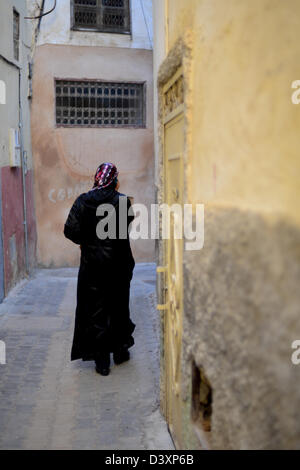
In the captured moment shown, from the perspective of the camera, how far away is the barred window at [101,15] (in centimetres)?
886

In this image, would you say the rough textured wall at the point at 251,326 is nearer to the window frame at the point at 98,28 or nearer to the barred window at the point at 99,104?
the barred window at the point at 99,104

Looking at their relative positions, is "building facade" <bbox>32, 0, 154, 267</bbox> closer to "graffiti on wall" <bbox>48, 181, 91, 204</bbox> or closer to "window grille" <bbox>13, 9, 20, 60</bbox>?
"graffiti on wall" <bbox>48, 181, 91, 204</bbox>

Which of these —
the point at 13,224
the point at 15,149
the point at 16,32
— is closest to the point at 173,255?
the point at 13,224

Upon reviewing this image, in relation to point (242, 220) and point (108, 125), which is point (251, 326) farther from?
point (108, 125)

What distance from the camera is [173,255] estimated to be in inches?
118

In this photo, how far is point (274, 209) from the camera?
4.83ft

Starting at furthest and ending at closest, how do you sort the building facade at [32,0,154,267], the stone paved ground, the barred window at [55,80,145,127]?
the barred window at [55,80,145,127], the building facade at [32,0,154,267], the stone paved ground

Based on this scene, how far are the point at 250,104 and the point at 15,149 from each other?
6.21 m

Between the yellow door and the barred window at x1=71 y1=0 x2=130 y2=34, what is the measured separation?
6.36 metres

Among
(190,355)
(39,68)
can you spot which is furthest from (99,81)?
(190,355)

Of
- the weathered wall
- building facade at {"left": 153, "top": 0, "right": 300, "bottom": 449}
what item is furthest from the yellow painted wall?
the weathered wall

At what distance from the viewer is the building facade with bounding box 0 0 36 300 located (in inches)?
271
